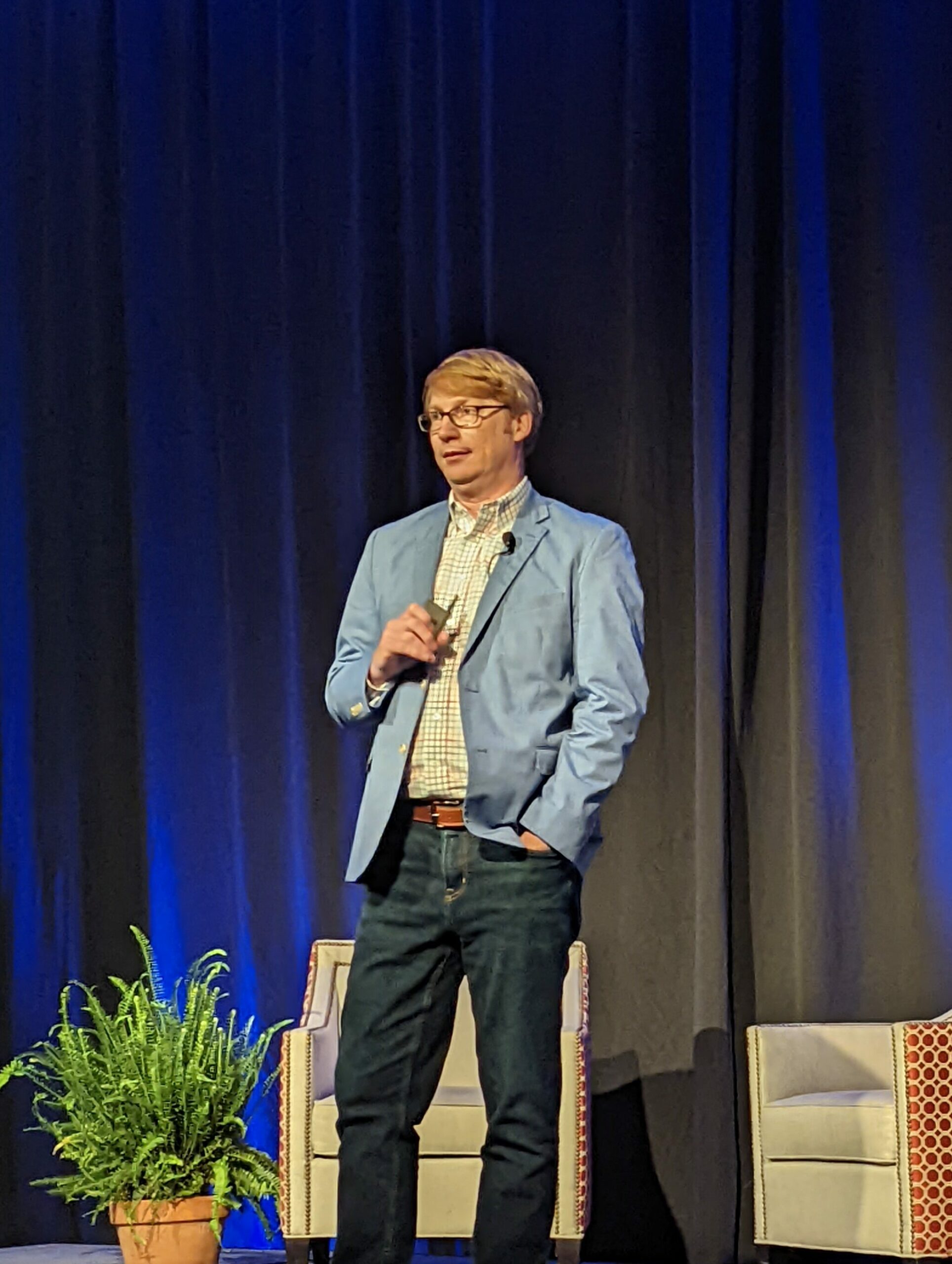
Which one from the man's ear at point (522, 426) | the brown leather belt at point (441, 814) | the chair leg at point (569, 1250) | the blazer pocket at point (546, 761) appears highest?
the man's ear at point (522, 426)

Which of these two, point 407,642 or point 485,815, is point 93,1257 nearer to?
point 485,815

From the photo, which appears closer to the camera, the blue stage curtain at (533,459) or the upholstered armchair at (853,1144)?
the upholstered armchair at (853,1144)

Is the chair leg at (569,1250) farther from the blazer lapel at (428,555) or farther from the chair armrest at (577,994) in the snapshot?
the blazer lapel at (428,555)

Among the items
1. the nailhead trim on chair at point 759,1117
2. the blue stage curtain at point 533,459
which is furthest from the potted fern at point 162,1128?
the nailhead trim on chair at point 759,1117

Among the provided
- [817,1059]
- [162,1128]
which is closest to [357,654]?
[162,1128]

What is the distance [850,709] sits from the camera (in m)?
4.30

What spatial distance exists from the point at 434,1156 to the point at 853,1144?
2.98 ft

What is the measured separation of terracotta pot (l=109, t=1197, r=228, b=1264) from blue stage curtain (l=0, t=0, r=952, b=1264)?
0.66 metres

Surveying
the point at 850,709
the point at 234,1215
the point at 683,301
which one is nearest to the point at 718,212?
the point at 683,301

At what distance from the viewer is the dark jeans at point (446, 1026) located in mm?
2373

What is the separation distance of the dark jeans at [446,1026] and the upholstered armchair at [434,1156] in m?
1.20

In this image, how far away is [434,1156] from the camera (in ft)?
12.1

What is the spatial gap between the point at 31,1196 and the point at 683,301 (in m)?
2.93

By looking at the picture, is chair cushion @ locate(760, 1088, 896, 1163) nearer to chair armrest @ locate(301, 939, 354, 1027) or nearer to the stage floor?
the stage floor
